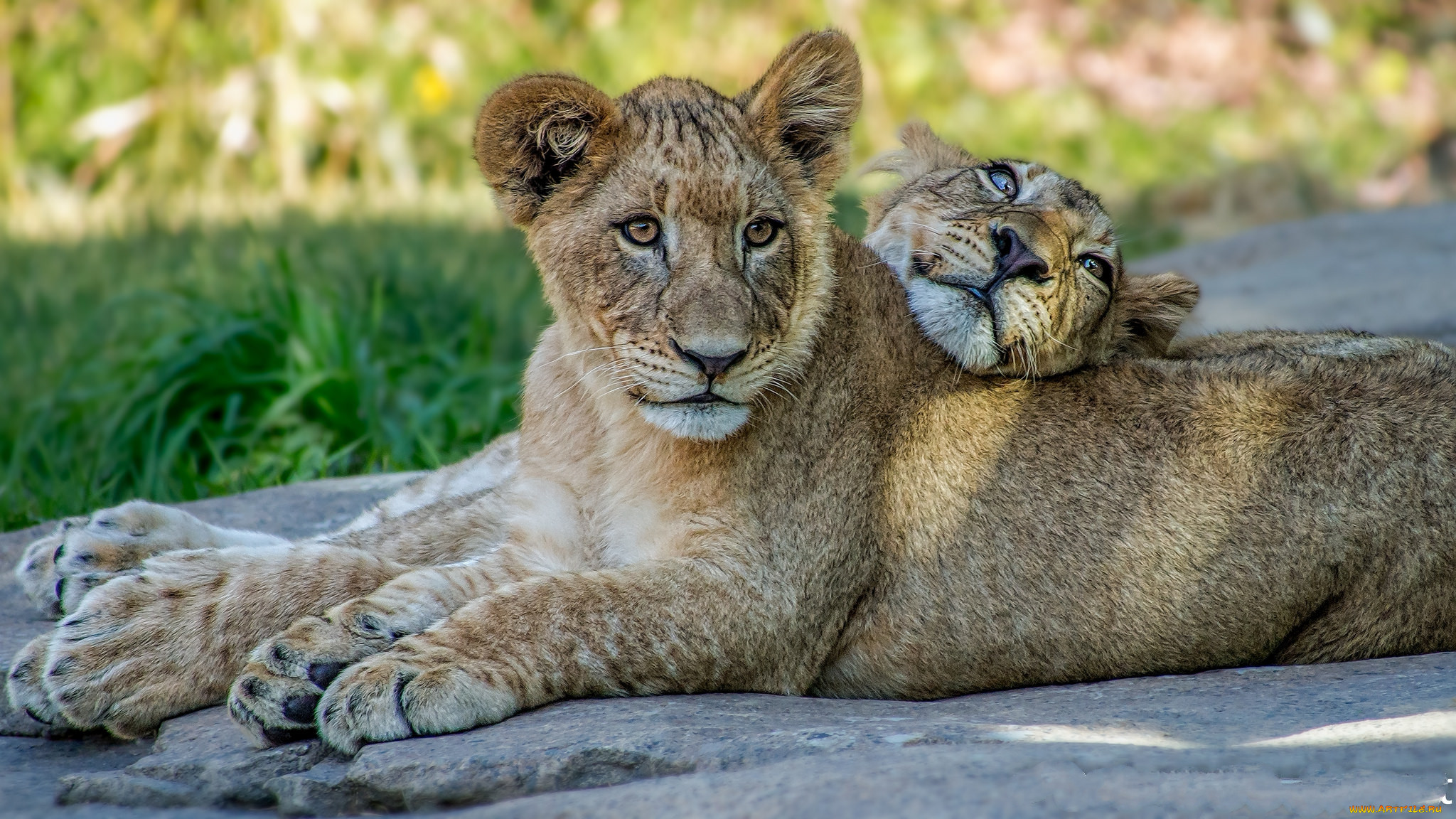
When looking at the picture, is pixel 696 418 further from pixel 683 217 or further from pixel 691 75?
pixel 691 75

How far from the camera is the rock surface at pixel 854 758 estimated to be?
247cm

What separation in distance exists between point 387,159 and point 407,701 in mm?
9732

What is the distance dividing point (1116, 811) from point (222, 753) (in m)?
1.90

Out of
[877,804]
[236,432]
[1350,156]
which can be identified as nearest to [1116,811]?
[877,804]

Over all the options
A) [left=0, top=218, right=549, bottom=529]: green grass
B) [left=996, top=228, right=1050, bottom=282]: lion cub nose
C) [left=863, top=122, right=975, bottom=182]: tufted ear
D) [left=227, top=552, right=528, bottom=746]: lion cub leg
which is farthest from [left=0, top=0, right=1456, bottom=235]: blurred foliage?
[left=227, top=552, right=528, bottom=746]: lion cub leg

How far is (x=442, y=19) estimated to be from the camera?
520 inches

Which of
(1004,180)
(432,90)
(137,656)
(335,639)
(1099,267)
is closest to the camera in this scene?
(335,639)

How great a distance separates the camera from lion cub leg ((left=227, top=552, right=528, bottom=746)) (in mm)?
3248

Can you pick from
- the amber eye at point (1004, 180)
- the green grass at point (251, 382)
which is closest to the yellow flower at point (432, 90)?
the green grass at point (251, 382)

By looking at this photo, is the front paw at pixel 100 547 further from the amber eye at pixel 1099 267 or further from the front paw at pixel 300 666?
the amber eye at pixel 1099 267

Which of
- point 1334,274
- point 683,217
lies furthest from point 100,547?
point 1334,274

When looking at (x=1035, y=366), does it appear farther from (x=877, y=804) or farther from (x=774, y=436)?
(x=877, y=804)

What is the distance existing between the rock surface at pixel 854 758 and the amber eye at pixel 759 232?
1.13 meters

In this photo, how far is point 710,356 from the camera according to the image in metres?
3.46
